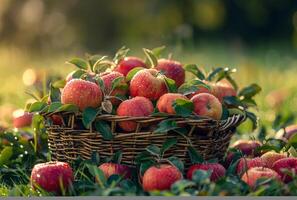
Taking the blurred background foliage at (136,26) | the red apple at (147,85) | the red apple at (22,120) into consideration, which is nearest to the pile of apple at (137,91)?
the red apple at (147,85)

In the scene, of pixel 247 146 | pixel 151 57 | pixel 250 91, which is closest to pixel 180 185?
pixel 151 57

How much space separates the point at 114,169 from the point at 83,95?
0.30 meters

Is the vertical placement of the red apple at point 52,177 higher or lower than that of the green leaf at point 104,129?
lower

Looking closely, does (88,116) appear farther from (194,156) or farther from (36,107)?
(194,156)

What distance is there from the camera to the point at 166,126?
2705mm

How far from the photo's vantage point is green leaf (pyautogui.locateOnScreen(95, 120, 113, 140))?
275 centimetres

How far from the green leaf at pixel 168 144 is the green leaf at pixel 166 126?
56 mm

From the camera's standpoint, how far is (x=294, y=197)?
237 cm

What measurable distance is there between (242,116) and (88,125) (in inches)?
26.9

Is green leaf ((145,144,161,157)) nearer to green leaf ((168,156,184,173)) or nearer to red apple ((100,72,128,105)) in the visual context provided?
green leaf ((168,156,184,173))

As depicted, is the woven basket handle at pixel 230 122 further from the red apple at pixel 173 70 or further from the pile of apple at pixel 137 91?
the red apple at pixel 173 70

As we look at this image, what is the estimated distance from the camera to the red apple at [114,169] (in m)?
2.69

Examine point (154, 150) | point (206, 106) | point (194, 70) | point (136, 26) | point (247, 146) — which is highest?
point (136, 26)

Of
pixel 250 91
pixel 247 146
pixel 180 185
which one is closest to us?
pixel 180 185
